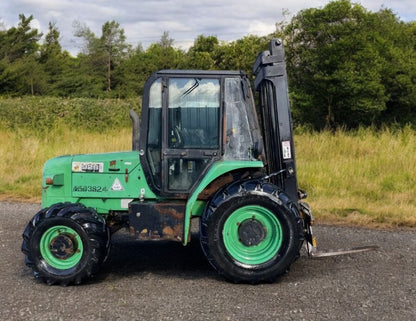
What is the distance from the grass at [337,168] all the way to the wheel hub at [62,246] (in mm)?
4238

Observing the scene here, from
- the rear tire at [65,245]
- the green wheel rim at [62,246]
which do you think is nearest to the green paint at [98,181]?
the rear tire at [65,245]

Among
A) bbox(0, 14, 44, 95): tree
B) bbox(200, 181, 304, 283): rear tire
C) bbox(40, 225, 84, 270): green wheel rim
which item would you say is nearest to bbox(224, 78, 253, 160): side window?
bbox(200, 181, 304, 283): rear tire

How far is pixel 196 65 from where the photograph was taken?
46.2 meters

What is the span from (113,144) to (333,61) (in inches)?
330

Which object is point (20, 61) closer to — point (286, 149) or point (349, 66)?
point (349, 66)

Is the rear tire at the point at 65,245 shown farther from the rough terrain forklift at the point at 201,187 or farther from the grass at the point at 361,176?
the grass at the point at 361,176

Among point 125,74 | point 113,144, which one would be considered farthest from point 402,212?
point 125,74

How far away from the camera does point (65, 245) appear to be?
5492 millimetres

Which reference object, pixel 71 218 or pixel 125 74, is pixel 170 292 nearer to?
pixel 71 218

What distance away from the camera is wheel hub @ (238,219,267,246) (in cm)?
543

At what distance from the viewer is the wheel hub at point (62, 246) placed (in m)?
5.49

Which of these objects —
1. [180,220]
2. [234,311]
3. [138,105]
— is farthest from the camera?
[138,105]

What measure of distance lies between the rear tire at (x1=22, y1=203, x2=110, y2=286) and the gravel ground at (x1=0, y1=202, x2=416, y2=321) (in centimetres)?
15

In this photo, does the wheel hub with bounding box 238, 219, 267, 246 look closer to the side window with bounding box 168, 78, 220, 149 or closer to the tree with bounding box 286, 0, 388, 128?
the side window with bounding box 168, 78, 220, 149
